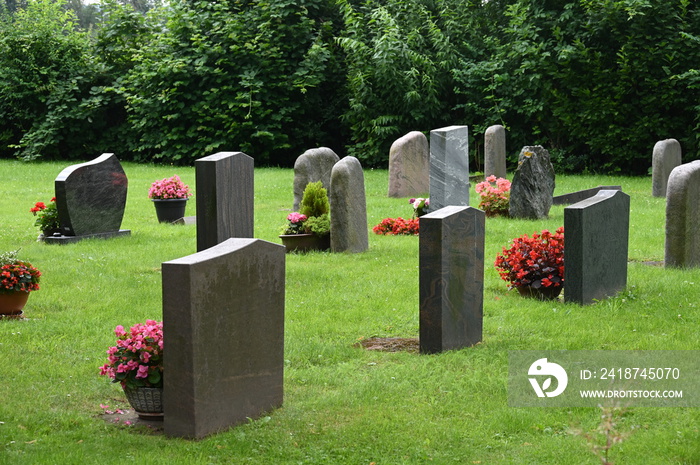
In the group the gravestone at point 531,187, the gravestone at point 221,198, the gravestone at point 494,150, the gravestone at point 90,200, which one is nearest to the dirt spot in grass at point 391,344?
the gravestone at point 221,198

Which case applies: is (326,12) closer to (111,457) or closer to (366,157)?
(366,157)

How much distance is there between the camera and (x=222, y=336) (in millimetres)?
5242

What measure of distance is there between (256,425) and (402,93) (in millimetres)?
19153

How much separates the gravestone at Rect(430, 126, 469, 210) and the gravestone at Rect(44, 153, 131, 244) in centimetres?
518

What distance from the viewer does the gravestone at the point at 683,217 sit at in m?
9.85

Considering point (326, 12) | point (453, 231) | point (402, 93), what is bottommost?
point (453, 231)

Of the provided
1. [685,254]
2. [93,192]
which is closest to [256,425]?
[685,254]

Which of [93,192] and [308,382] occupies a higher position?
[93,192]

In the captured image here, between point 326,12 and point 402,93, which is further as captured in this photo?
point 326,12

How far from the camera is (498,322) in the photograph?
8.00 meters

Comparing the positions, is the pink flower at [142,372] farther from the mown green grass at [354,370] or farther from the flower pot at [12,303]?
the flower pot at [12,303]

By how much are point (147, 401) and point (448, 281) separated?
8.80ft

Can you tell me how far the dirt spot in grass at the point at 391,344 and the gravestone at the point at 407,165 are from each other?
10916 mm

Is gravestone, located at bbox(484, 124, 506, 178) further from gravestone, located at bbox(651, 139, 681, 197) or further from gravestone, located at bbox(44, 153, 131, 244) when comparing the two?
gravestone, located at bbox(44, 153, 131, 244)
